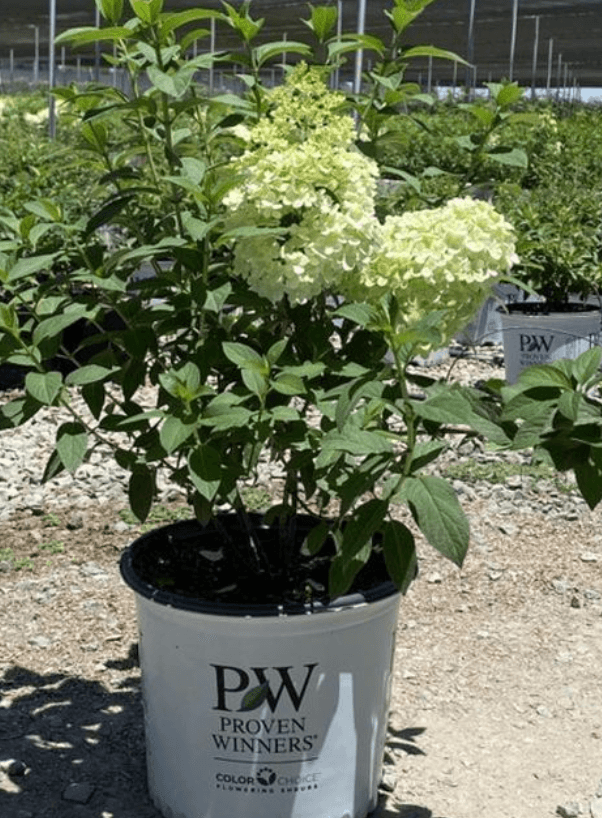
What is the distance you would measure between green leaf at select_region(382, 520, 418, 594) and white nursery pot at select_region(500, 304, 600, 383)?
3.77 metres

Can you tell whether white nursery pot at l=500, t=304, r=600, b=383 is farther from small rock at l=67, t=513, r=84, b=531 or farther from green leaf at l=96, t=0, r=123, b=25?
green leaf at l=96, t=0, r=123, b=25

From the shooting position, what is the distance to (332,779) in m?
2.12

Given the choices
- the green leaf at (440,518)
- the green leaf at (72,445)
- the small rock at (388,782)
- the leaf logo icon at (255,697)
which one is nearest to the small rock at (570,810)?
the small rock at (388,782)

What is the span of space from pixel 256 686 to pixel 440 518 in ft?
1.79

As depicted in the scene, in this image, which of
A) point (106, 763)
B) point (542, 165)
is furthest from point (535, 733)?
point (542, 165)

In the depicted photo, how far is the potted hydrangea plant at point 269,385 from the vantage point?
1766mm

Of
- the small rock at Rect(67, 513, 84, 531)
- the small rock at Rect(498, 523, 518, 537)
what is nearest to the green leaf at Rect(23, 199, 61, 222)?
the small rock at Rect(67, 513, 84, 531)

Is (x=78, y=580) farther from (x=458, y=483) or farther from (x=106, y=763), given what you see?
(x=458, y=483)

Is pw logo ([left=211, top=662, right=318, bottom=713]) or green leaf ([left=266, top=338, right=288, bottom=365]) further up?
green leaf ([left=266, top=338, right=288, bottom=365])

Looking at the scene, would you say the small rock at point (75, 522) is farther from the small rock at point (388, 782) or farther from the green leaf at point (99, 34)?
the green leaf at point (99, 34)

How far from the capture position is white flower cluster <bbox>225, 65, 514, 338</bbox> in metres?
1.76

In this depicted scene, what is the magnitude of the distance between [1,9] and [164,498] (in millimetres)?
21927

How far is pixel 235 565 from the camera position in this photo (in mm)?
2299

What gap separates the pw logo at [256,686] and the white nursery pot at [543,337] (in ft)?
11.9
